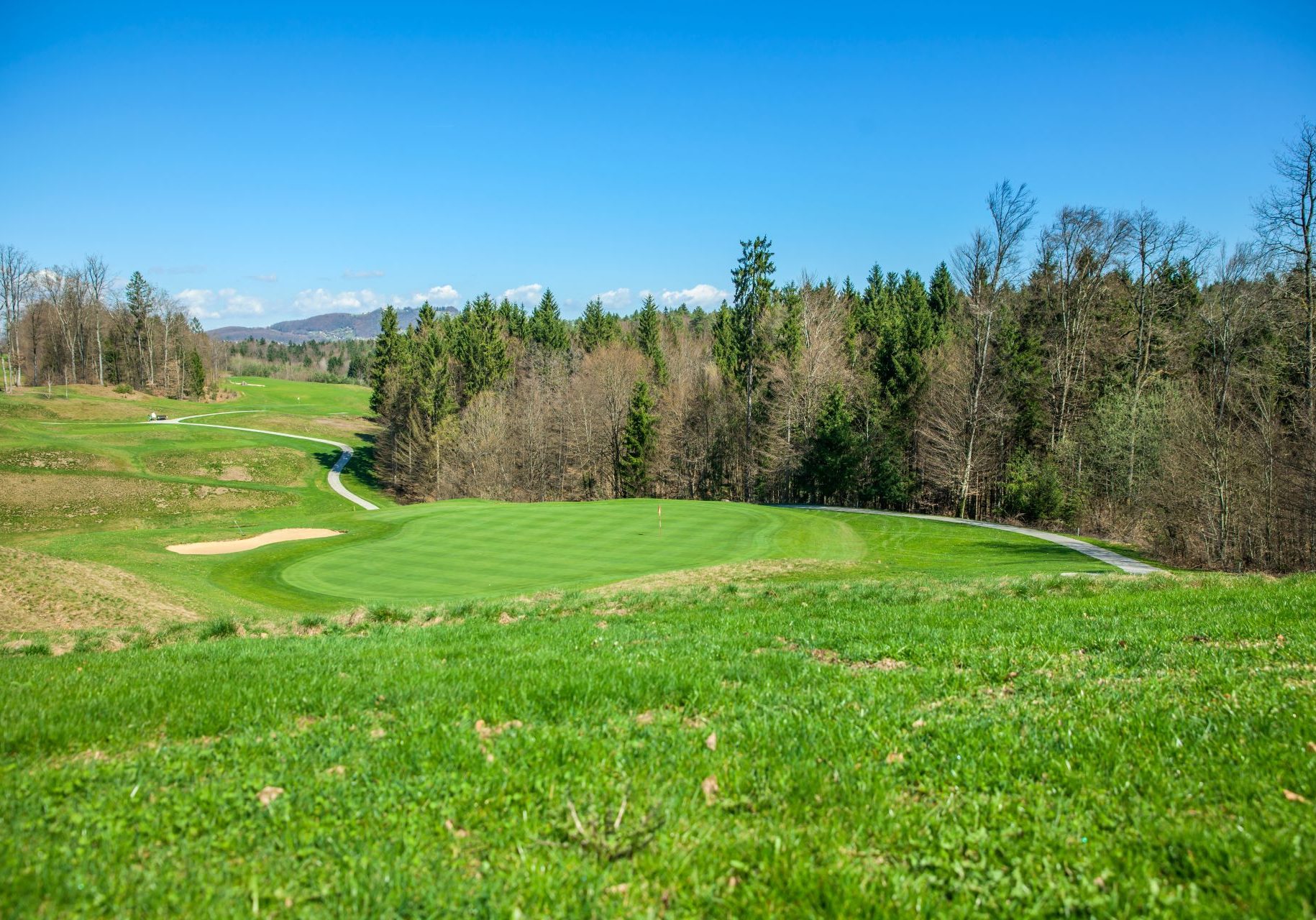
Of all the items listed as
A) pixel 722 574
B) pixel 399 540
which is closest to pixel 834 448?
pixel 722 574

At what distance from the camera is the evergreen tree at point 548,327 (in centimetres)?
7619

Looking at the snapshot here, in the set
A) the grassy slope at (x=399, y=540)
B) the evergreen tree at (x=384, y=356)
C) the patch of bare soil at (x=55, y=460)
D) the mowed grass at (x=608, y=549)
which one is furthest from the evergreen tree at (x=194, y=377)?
the mowed grass at (x=608, y=549)

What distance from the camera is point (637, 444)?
5369 cm

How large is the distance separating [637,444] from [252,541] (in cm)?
2999

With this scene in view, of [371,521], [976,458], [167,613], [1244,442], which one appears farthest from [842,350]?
[167,613]

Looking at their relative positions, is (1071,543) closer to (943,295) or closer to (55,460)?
(943,295)

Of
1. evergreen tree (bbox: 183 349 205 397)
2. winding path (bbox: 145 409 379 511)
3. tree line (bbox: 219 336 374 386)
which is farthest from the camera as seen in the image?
tree line (bbox: 219 336 374 386)

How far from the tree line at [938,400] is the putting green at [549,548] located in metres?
13.3

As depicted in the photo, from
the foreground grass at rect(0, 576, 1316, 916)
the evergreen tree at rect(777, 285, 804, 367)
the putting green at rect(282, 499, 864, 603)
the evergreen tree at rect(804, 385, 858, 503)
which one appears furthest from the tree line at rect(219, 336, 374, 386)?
the foreground grass at rect(0, 576, 1316, 916)

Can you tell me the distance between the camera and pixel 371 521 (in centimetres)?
3042

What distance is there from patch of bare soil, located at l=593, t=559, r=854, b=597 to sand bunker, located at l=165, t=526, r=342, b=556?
51.6 ft

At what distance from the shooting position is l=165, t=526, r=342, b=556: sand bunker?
25.1 meters

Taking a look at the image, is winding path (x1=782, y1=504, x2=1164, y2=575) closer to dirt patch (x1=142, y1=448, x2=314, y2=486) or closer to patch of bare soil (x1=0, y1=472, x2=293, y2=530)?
patch of bare soil (x1=0, y1=472, x2=293, y2=530)

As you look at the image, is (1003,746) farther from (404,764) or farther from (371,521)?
(371,521)
